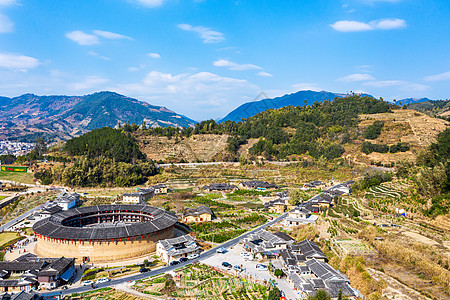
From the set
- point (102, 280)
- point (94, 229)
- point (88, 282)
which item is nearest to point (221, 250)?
point (102, 280)

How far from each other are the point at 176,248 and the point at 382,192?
2981cm

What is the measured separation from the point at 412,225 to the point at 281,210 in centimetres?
1773

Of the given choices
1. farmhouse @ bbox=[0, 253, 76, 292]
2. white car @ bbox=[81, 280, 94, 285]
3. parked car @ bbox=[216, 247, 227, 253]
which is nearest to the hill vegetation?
farmhouse @ bbox=[0, 253, 76, 292]

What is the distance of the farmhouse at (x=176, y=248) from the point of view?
27.1 metres

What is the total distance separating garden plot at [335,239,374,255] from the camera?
2610 cm

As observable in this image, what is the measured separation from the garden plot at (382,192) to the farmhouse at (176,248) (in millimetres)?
25924

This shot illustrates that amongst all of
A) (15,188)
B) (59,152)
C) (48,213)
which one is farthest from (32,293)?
(59,152)

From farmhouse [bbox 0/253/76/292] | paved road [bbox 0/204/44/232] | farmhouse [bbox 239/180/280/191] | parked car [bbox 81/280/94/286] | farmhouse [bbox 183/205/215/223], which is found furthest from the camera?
farmhouse [bbox 239/180/280/191]

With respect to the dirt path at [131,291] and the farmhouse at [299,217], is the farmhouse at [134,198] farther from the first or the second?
the dirt path at [131,291]

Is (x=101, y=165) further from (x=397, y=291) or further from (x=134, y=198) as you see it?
(x=397, y=291)

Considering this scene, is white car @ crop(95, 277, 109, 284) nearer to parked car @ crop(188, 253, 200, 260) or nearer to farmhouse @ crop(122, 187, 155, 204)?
parked car @ crop(188, 253, 200, 260)

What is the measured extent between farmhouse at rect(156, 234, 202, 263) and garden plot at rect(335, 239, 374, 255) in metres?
12.9

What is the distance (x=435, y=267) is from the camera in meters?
22.2

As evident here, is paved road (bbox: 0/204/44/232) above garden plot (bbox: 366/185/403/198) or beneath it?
beneath
